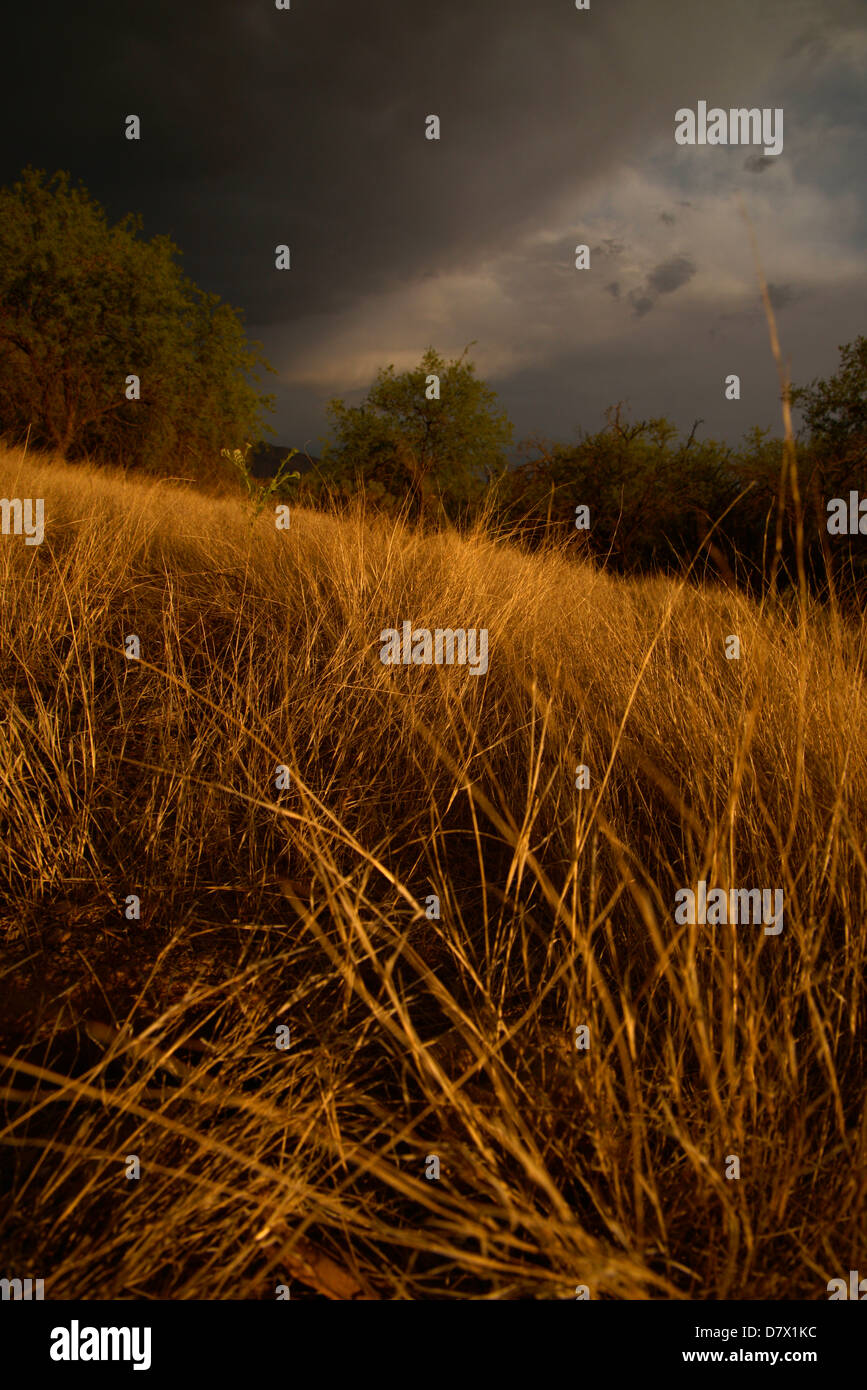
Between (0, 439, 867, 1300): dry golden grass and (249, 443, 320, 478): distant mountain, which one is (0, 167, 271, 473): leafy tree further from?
(0, 439, 867, 1300): dry golden grass

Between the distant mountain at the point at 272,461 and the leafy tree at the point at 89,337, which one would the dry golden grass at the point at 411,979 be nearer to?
the distant mountain at the point at 272,461

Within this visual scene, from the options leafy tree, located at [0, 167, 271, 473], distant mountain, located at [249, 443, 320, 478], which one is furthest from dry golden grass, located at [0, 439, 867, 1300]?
leafy tree, located at [0, 167, 271, 473]

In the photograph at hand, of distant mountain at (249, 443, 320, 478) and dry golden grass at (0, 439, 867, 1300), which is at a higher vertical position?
distant mountain at (249, 443, 320, 478)

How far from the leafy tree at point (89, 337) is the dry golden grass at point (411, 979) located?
557 inches

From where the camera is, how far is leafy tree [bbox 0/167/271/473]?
13992mm

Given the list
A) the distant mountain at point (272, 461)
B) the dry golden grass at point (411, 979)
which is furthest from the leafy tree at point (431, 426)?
the dry golden grass at point (411, 979)

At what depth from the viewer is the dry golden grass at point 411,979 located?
38.5 inches

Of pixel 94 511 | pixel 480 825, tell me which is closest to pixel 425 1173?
pixel 480 825

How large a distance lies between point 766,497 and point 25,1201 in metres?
11.1

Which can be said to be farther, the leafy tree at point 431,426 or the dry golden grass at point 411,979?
the leafy tree at point 431,426

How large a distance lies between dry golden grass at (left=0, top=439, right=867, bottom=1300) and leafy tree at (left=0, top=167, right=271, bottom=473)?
46.4 feet

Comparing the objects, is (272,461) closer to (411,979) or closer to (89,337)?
(89,337)

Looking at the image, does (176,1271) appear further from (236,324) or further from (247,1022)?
(236,324)
